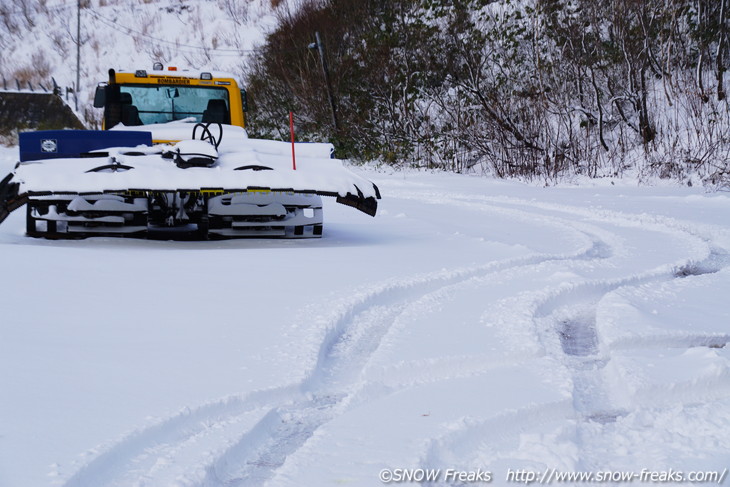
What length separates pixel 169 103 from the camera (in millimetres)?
8102

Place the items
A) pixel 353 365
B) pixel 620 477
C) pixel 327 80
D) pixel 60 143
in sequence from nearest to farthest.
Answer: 1. pixel 620 477
2. pixel 353 365
3. pixel 60 143
4. pixel 327 80

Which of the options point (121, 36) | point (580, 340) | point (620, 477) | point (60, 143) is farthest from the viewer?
point (121, 36)

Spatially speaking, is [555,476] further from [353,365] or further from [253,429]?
[353,365]

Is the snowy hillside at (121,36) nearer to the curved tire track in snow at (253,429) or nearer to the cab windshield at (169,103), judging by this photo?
the cab windshield at (169,103)

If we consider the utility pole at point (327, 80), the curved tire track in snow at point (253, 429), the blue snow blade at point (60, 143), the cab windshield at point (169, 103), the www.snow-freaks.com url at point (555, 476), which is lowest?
the www.snow-freaks.com url at point (555, 476)

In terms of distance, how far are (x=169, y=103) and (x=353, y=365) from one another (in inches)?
227

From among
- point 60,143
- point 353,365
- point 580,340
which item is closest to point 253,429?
point 353,365

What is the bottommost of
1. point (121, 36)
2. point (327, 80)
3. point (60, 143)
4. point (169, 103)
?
point (60, 143)

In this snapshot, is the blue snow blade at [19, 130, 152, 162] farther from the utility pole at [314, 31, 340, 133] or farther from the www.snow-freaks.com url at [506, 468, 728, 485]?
the utility pole at [314, 31, 340, 133]

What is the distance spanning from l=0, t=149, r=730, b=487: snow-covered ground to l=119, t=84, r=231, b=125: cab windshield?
273 cm

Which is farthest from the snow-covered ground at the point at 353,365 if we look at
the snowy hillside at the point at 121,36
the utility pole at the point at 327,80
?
the snowy hillside at the point at 121,36

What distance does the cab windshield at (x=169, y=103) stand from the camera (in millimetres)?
8031

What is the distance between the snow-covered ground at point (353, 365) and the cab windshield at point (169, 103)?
8.94 ft

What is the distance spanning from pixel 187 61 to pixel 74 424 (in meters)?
36.1
